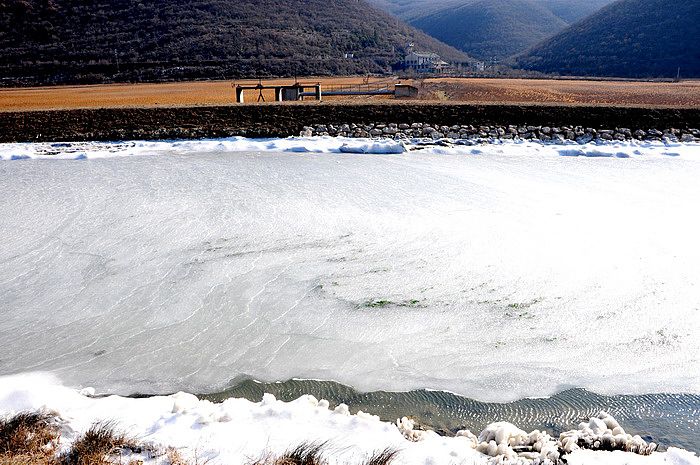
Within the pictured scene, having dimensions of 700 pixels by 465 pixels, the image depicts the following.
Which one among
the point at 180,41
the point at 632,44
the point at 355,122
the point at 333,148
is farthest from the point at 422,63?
Answer: the point at 333,148

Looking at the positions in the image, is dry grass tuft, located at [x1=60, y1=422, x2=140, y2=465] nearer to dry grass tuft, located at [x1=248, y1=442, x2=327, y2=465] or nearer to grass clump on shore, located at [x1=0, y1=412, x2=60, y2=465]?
grass clump on shore, located at [x1=0, y1=412, x2=60, y2=465]

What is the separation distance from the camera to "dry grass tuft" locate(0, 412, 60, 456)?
3.07 metres

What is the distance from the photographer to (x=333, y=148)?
14.0m

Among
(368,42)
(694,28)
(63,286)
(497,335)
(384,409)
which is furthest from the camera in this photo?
(368,42)

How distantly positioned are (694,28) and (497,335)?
→ 246ft

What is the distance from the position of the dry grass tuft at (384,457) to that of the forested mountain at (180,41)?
53703 millimetres

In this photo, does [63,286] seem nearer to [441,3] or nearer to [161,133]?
[161,133]

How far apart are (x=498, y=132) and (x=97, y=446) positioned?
13.6 meters

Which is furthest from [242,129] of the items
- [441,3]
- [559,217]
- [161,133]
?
[441,3]

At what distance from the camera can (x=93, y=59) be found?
58.4 metres

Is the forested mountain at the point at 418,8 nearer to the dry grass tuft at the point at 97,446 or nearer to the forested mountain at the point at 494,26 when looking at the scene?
the forested mountain at the point at 494,26

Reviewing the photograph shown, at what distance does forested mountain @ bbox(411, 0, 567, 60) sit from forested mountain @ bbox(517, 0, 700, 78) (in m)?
31.6

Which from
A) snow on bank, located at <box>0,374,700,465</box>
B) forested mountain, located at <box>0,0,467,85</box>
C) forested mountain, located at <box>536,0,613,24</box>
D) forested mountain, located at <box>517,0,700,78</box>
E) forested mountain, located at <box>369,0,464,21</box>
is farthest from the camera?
forested mountain, located at <box>369,0,464,21</box>

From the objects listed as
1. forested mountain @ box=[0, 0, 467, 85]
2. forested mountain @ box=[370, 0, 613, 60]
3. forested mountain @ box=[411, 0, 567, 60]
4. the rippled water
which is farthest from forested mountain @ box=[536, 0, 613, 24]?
the rippled water
